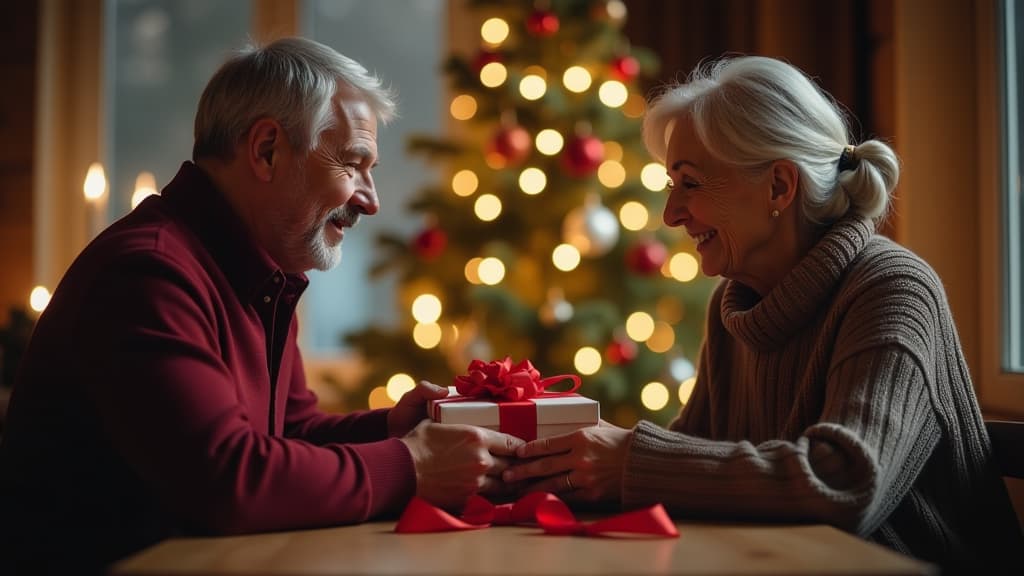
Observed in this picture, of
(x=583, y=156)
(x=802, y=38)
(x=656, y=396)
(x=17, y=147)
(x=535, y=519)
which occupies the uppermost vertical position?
(x=802, y=38)

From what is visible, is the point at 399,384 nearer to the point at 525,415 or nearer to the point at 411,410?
the point at 411,410

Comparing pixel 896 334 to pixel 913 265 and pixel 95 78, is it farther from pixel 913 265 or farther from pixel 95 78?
pixel 95 78

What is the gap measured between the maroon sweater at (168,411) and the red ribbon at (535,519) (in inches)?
3.2

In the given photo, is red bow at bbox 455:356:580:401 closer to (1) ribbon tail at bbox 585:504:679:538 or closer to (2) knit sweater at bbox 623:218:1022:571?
(2) knit sweater at bbox 623:218:1022:571

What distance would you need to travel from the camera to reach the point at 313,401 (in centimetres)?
188

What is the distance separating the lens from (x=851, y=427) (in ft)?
4.20

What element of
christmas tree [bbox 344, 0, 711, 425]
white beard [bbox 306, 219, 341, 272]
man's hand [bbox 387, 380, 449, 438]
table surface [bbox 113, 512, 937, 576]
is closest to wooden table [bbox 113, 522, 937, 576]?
table surface [bbox 113, 512, 937, 576]

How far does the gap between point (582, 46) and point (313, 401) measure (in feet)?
7.49

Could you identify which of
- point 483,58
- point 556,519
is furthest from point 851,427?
point 483,58

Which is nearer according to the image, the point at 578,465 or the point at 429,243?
the point at 578,465

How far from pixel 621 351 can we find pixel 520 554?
2.38 m

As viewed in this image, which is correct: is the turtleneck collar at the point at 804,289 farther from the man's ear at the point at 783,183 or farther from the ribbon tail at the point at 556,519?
the ribbon tail at the point at 556,519

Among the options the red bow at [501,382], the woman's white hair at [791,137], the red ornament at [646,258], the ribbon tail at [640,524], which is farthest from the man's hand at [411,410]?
the red ornament at [646,258]

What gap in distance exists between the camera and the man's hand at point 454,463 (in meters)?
1.32
